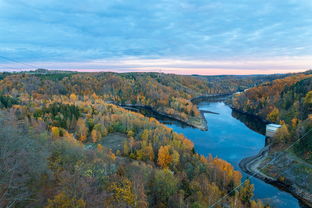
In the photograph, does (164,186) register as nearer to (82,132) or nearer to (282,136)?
(82,132)

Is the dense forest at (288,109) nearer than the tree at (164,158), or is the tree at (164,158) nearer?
the tree at (164,158)

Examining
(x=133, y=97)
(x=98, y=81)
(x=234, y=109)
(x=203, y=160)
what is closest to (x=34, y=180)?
(x=203, y=160)

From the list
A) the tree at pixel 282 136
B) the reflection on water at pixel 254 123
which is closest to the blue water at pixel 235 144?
the reflection on water at pixel 254 123

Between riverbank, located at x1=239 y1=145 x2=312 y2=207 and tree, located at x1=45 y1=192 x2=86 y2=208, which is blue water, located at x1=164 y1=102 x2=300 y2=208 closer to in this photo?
riverbank, located at x1=239 y1=145 x2=312 y2=207

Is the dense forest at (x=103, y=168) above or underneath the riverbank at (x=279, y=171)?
above

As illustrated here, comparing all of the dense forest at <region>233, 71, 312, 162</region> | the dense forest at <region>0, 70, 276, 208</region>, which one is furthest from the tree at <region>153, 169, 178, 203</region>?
the dense forest at <region>233, 71, 312, 162</region>

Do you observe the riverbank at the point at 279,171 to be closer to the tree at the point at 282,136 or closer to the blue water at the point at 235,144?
the blue water at the point at 235,144
